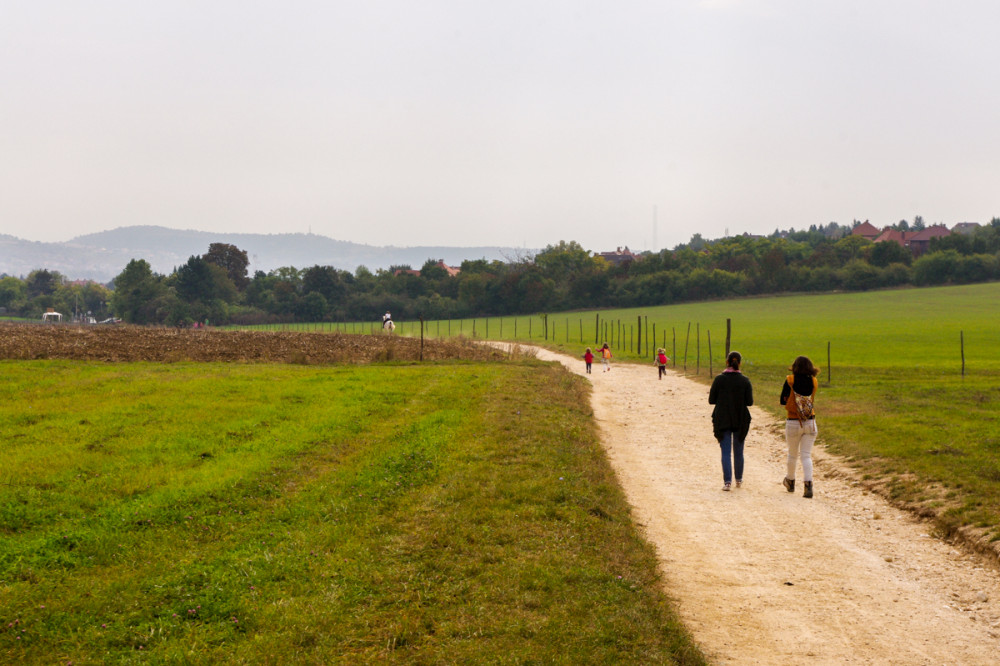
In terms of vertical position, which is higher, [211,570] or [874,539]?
[211,570]

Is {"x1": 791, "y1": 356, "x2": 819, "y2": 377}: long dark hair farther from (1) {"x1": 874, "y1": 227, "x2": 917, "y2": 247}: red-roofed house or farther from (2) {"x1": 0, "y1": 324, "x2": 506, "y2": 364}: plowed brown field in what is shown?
(1) {"x1": 874, "y1": 227, "x2": 917, "y2": 247}: red-roofed house

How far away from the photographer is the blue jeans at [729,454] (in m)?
13.3

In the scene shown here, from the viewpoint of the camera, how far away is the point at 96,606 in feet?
22.2

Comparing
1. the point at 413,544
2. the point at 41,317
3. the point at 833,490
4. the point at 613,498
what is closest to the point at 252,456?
the point at 413,544

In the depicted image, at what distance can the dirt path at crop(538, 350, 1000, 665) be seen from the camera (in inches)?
282

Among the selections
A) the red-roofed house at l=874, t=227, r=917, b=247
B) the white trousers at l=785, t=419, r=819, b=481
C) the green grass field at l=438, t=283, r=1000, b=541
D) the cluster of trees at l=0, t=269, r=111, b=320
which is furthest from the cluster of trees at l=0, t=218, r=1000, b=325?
the white trousers at l=785, t=419, r=819, b=481

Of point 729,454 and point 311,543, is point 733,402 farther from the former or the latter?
point 311,543

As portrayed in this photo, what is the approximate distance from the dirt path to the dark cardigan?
3.64 feet

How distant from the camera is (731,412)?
43.2ft

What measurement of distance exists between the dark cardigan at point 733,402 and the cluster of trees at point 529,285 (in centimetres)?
10674

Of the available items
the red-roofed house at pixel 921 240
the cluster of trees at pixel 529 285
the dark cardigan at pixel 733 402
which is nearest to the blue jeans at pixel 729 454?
the dark cardigan at pixel 733 402

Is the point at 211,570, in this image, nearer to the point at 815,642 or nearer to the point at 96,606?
the point at 96,606

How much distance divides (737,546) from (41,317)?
150 meters

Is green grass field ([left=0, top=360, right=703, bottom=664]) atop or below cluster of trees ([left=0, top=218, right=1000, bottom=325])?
below
